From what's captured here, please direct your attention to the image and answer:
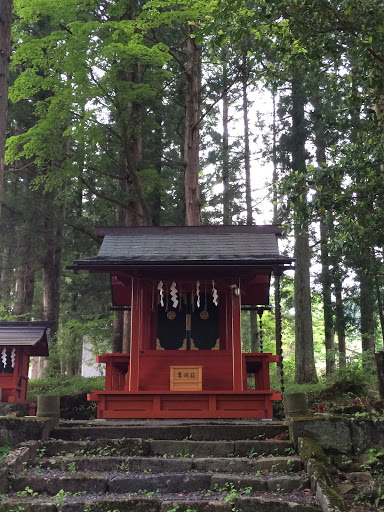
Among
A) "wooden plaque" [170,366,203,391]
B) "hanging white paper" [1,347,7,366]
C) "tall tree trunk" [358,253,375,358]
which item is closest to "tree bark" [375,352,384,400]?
"wooden plaque" [170,366,203,391]

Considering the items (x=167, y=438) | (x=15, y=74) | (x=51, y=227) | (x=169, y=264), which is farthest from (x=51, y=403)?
(x=15, y=74)

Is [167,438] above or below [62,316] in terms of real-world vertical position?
below

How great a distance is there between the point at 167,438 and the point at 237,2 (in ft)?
20.7

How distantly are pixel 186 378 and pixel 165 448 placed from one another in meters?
2.66

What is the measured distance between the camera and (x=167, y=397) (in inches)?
343

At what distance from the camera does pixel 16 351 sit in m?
12.3

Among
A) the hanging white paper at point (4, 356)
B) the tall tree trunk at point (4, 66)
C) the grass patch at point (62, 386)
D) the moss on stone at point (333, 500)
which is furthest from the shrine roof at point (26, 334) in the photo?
the moss on stone at point (333, 500)

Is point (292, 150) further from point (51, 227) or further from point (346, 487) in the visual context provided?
point (346, 487)

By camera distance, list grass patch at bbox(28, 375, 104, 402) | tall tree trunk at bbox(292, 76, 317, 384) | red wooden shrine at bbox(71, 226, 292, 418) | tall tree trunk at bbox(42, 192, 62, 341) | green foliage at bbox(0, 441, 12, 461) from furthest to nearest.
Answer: tall tree trunk at bbox(42, 192, 62, 341) → tall tree trunk at bbox(292, 76, 317, 384) → grass patch at bbox(28, 375, 104, 402) → red wooden shrine at bbox(71, 226, 292, 418) → green foliage at bbox(0, 441, 12, 461)

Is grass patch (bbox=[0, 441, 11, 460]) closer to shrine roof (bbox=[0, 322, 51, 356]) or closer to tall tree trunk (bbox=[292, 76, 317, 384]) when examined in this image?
shrine roof (bbox=[0, 322, 51, 356])

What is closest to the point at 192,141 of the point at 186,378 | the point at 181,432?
the point at 186,378

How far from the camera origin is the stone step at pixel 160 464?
5.74 metres

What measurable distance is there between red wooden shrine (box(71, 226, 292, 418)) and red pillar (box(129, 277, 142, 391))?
0.02 meters

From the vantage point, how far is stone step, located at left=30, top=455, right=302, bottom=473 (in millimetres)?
5742
